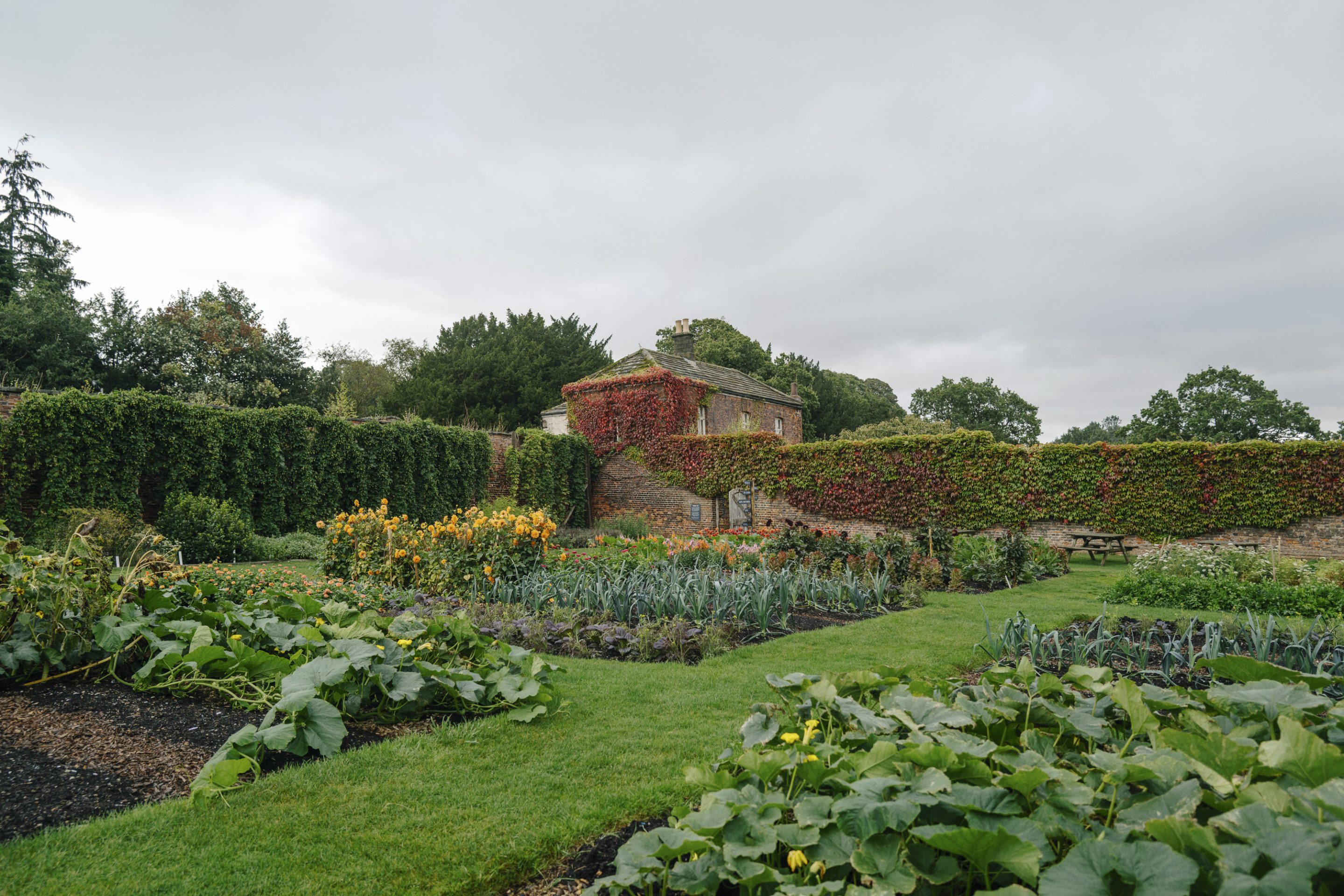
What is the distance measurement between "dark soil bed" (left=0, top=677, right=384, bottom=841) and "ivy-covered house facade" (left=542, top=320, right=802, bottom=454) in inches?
664

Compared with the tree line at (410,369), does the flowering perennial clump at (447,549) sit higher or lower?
lower

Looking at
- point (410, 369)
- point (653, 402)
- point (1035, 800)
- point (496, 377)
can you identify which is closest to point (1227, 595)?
point (1035, 800)

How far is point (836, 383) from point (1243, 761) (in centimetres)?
4333

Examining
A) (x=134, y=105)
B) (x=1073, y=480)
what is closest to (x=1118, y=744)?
(x=134, y=105)

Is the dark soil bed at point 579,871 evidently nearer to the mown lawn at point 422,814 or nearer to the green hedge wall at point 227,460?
the mown lawn at point 422,814

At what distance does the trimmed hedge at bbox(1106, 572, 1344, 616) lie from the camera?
6551 millimetres

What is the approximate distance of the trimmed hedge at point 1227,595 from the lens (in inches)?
258

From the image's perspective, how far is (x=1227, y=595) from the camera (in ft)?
23.8

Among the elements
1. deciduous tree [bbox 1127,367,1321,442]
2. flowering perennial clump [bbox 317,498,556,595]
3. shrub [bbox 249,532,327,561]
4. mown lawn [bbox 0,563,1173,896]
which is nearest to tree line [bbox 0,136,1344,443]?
deciduous tree [bbox 1127,367,1321,442]

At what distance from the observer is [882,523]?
1675 centimetres

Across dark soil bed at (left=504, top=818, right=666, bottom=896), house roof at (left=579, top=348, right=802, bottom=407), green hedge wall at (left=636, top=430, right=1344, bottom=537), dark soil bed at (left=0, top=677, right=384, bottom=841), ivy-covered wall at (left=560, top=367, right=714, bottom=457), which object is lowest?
dark soil bed at (left=504, top=818, right=666, bottom=896)

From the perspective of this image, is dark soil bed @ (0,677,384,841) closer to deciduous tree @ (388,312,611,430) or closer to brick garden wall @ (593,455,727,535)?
brick garden wall @ (593,455,727,535)

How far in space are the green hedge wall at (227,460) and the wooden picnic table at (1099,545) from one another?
46.5ft

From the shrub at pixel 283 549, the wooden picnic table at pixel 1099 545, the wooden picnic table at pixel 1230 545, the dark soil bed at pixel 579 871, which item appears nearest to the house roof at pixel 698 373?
the shrub at pixel 283 549
